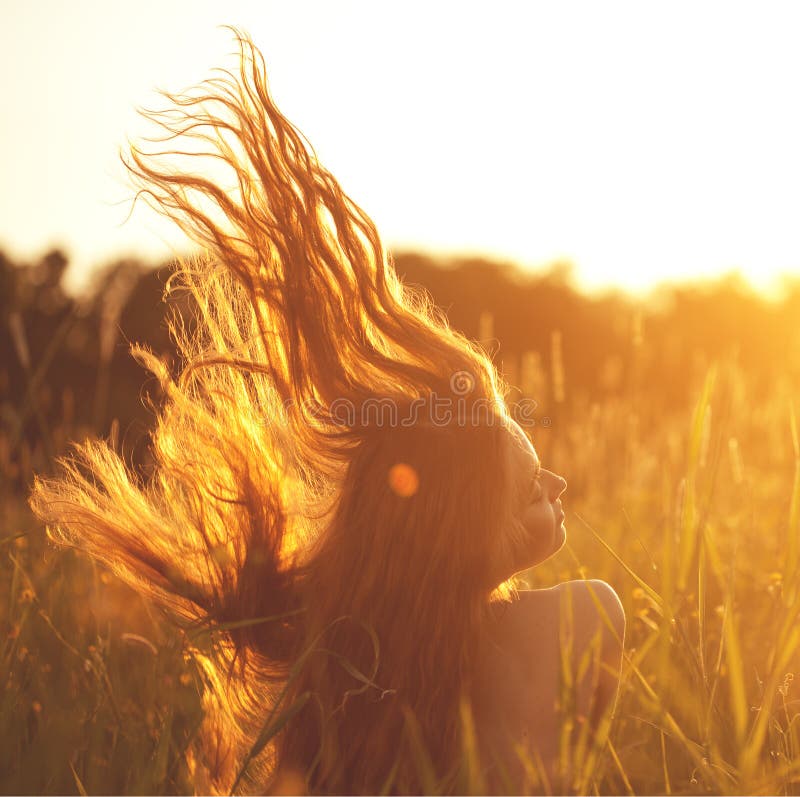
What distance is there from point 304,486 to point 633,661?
846 mm

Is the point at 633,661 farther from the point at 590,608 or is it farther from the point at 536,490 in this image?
the point at 536,490

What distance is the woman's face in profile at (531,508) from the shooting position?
71.3 inches

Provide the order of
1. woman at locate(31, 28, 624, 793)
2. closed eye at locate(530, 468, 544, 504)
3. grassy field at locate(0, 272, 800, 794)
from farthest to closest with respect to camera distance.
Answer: closed eye at locate(530, 468, 544, 504) < woman at locate(31, 28, 624, 793) < grassy field at locate(0, 272, 800, 794)

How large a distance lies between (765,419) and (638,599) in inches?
62.4

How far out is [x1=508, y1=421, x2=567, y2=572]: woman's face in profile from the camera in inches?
71.3

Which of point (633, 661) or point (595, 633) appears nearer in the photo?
point (633, 661)

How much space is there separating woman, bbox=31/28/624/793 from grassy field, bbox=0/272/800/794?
160 mm

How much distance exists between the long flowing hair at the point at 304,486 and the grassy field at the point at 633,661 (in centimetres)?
19

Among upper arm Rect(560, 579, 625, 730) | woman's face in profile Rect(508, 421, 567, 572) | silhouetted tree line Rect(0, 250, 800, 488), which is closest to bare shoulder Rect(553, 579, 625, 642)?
upper arm Rect(560, 579, 625, 730)

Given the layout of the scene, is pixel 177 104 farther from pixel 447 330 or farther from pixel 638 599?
pixel 638 599

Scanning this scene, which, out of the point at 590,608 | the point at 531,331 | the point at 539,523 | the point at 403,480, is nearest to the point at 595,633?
the point at 590,608

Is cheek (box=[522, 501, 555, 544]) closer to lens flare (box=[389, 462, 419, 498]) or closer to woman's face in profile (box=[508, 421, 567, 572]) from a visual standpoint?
woman's face in profile (box=[508, 421, 567, 572])

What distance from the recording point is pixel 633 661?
1418 mm

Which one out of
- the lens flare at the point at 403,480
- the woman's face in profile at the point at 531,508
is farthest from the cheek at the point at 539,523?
the lens flare at the point at 403,480
